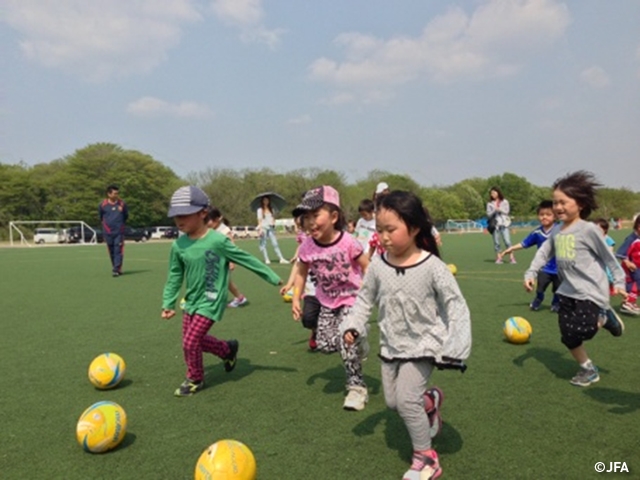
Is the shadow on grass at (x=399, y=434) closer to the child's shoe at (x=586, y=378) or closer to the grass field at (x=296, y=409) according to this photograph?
the grass field at (x=296, y=409)

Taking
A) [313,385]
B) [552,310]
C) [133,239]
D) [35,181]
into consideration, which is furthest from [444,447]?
[35,181]

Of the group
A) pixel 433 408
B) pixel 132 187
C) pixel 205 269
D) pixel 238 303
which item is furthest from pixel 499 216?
pixel 132 187

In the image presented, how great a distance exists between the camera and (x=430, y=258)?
341 cm

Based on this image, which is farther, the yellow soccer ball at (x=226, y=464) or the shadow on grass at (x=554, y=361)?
the shadow on grass at (x=554, y=361)

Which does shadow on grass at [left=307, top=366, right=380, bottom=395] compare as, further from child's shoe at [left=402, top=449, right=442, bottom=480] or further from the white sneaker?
child's shoe at [left=402, top=449, right=442, bottom=480]

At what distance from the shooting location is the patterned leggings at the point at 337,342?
4473 mm

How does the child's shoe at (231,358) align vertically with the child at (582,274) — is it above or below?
below

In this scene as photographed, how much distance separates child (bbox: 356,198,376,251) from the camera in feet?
30.2

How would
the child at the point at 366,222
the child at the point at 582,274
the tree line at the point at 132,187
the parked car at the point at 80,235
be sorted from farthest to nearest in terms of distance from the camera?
the tree line at the point at 132,187 < the parked car at the point at 80,235 < the child at the point at 366,222 < the child at the point at 582,274

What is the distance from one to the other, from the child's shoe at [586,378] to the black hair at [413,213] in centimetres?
226

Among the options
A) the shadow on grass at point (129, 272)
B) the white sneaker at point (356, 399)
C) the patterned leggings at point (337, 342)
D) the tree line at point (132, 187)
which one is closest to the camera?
the white sneaker at point (356, 399)

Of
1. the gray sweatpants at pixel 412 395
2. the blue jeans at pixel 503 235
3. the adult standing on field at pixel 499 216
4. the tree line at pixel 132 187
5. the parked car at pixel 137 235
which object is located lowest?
the parked car at pixel 137 235

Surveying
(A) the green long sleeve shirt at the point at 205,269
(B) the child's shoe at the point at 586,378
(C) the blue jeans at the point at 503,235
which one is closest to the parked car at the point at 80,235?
(C) the blue jeans at the point at 503,235

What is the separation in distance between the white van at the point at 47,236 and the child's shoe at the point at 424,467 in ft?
162
